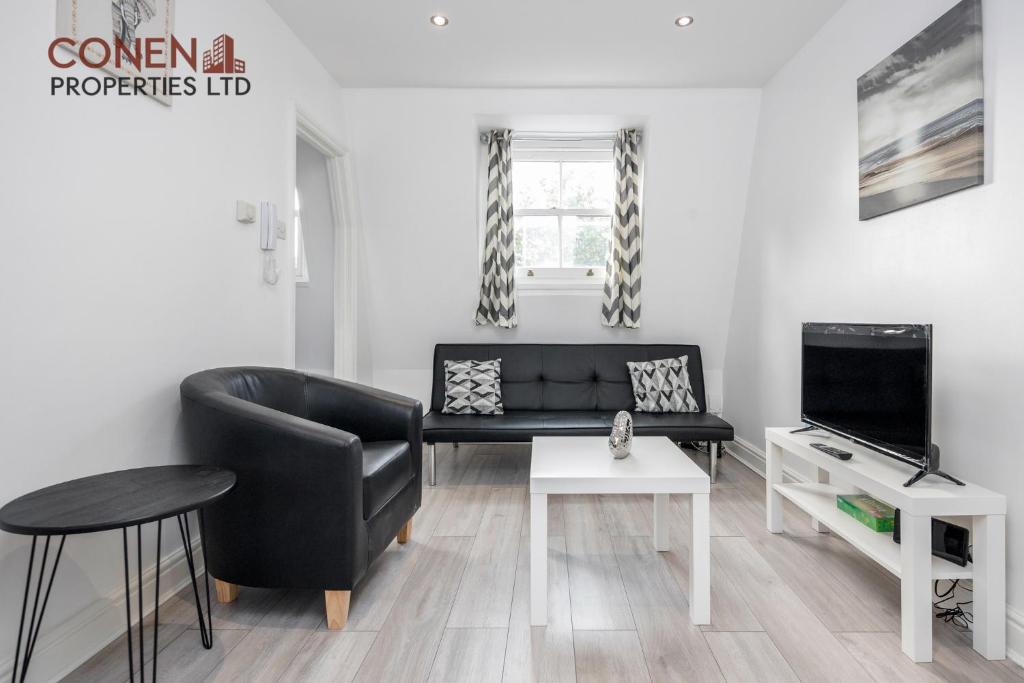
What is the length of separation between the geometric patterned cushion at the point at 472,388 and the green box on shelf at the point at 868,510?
6.71ft

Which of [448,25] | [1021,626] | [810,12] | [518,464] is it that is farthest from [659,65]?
[1021,626]

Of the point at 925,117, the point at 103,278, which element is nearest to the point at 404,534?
the point at 103,278

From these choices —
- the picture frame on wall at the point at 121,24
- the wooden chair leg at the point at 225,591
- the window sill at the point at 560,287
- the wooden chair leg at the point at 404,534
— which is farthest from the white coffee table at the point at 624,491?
the window sill at the point at 560,287

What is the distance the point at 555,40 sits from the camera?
279 cm

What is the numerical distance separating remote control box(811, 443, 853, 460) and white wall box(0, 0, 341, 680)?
8.26ft

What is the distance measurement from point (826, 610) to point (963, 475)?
26.4 inches

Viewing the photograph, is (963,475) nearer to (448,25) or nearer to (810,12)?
(810,12)

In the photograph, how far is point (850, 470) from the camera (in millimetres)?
1843

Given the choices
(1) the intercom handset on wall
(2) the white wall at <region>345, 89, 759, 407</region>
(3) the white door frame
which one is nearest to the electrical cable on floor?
(2) the white wall at <region>345, 89, 759, 407</region>

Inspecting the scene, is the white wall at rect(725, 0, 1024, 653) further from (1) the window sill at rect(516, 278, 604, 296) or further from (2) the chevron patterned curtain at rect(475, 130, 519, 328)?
(2) the chevron patterned curtain at rect(475, 130, 519, 328)

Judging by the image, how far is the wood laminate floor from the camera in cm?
146

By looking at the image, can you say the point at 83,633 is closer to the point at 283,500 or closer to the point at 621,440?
the point at 283,500

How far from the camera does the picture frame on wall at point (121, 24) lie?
149cm

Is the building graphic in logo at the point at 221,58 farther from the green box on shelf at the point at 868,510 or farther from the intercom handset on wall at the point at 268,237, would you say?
the green box on shelf at the point at 868,510
